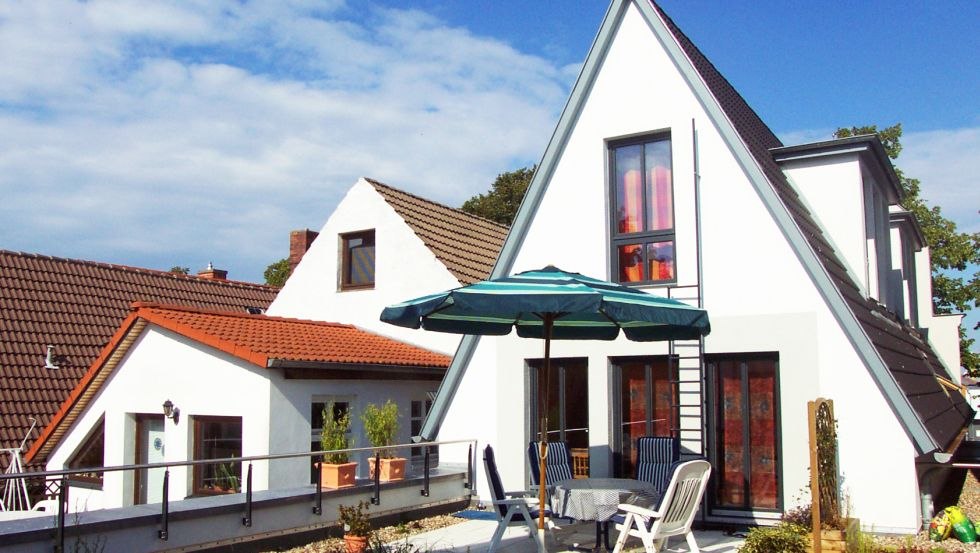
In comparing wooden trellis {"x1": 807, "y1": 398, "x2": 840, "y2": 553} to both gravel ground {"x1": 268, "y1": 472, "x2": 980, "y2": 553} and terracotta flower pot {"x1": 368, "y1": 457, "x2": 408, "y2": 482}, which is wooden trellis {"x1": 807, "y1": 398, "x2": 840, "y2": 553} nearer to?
gravel ground {"x1": 268, "y1": 472, "x2": 980, "y2": 553}

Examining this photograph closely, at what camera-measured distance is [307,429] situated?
14.5m

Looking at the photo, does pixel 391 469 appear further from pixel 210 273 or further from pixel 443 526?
pixel 210 273

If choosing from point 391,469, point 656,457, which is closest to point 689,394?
point 656,457

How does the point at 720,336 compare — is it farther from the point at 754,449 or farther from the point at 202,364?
the point at 202,364

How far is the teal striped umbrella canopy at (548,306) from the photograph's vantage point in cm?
808

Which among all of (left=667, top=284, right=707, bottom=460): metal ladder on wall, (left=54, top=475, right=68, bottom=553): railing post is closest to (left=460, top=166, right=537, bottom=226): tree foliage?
(left=667, top=284, right=707, bottom=460): metal ladder on wall

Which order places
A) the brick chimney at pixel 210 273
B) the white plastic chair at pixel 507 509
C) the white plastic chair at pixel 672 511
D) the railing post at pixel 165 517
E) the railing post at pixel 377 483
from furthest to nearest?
the brick chimney at pixel 210 273, the railing post at pixel 377 483, the white plastic chair at pixel 507 509, the railing post at pixel 165 517, the white plastic chair at pixel 672 511

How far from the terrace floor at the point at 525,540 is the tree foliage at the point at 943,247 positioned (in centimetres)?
2145

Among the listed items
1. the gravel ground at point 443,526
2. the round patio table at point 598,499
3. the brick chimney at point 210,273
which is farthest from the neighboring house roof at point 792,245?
the brick chimney at point 210,273

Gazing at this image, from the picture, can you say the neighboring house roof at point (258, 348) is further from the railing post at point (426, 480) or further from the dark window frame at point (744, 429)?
the dark window frame at point (744, 429)

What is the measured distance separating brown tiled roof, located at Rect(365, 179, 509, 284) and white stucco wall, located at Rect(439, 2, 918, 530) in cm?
477

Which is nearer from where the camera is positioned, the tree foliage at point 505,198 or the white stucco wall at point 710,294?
the white stucco wall at point 710,294

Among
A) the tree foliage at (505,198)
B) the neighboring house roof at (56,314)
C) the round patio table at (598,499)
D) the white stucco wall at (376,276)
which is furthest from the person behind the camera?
the tree foliage at (505,198)

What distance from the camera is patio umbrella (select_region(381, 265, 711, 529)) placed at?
8086 mm
